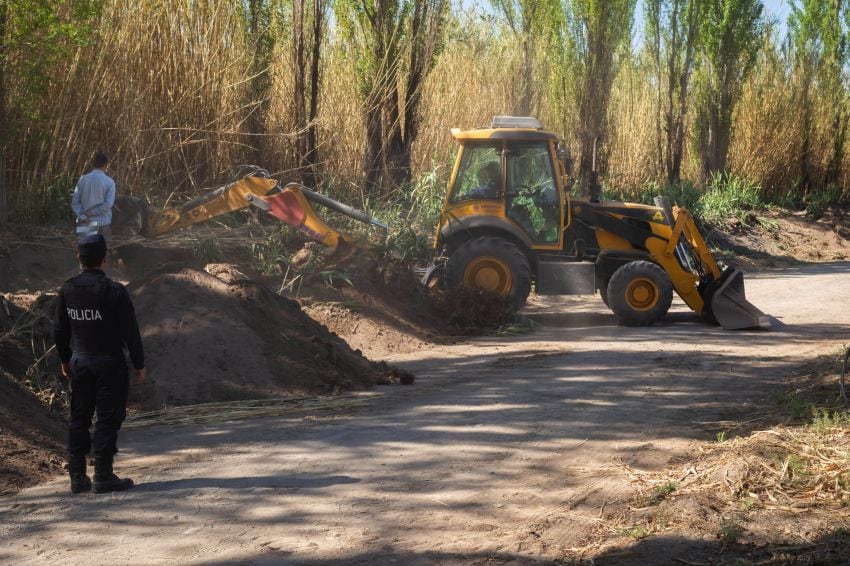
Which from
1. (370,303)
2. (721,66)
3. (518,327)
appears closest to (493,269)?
(518,327)

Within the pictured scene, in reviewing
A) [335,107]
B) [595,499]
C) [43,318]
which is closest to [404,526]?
[595,499]

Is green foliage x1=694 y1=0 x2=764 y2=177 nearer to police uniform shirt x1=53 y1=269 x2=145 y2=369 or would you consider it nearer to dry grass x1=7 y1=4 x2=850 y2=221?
dry grass x1=7 y1=4 x2=850 y2=221

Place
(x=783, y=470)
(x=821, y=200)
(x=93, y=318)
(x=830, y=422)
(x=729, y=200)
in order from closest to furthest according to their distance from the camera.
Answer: (x=783, y=470), (x=93, y=318), (x=830, y=422), (x=729, y=200), (x=821, y=200)

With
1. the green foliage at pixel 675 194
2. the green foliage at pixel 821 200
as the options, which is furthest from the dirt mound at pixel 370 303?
the green foliage at pixel 821 200

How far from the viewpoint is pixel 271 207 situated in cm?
1353

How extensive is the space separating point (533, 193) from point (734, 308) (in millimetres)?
2832

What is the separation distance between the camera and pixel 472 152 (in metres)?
13.7

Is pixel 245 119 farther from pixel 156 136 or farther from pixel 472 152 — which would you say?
pixel 472 152

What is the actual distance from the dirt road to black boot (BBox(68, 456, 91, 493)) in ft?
0.30

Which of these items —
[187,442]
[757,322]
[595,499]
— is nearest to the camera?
[595,499]

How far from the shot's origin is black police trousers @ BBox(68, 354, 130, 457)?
20.3 feet

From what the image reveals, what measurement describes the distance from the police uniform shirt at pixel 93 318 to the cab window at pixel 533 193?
7.86 m

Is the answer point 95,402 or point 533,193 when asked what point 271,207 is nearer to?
point 533,193

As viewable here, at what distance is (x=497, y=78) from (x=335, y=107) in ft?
19.7
